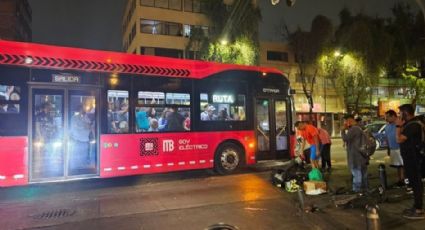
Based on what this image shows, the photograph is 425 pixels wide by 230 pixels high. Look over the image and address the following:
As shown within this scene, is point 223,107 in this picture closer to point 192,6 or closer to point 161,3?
point 161,3

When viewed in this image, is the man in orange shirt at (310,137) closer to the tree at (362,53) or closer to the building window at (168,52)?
the tree at (362,53)

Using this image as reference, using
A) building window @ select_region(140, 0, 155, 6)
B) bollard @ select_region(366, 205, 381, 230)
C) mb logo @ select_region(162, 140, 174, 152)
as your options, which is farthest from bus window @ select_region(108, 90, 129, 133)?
building window @ select_region(140, 0, 155, 6)

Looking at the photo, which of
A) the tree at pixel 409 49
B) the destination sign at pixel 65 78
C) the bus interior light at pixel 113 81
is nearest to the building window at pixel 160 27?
the tree at pixel 409 49

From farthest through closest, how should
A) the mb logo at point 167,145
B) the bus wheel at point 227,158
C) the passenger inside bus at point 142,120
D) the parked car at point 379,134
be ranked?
the parked car at point 379,134
the bus wheel at point 227,158
the mb logo at point 167,145
the passenger inside bus at point 142,120

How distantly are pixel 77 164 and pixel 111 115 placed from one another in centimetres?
155

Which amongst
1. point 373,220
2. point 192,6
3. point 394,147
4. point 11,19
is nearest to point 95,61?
point 373,220

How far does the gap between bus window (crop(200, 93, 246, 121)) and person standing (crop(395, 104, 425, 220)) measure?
5.92 meters

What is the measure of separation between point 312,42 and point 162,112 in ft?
97.3

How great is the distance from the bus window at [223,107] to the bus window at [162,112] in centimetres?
62

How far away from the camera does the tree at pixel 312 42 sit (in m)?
36.8

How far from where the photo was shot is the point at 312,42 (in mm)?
37000

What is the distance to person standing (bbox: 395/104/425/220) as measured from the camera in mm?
6543

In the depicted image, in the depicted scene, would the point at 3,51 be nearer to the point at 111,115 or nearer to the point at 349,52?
the point at 111,115

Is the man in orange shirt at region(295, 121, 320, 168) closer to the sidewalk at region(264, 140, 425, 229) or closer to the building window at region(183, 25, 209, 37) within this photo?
the sidewalk at region(264, 140, 425, 229)
